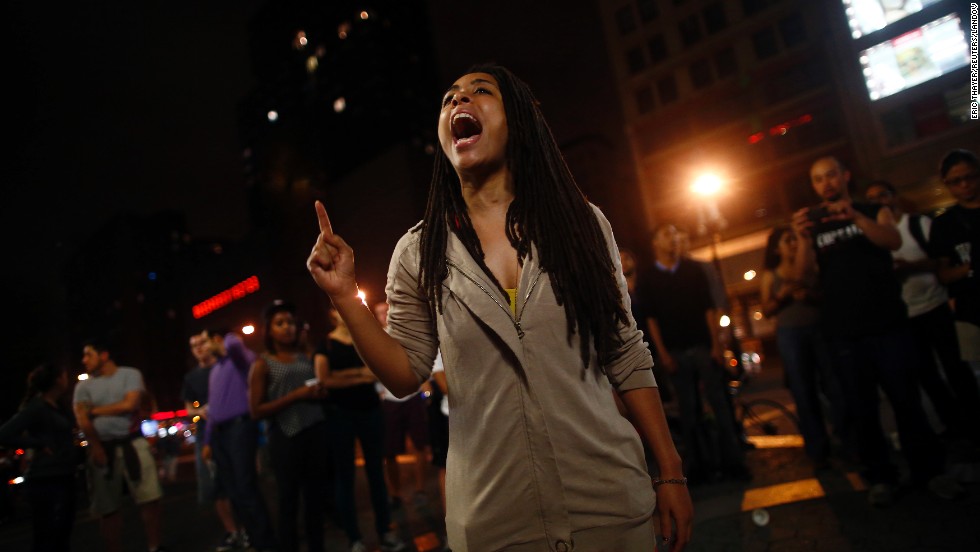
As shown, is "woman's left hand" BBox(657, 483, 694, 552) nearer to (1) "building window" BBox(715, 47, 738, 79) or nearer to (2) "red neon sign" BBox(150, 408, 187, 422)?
(2) "red neon sign" BBox(150, 408, 187, 422)

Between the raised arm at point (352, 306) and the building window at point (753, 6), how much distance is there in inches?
1584

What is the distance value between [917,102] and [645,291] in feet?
99.4

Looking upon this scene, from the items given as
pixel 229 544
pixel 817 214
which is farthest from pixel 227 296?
pixel 817 214

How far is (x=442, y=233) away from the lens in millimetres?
1661

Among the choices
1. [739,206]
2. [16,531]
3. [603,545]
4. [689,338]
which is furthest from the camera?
[739,206]

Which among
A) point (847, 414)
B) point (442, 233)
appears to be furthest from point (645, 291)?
point (442, 233)

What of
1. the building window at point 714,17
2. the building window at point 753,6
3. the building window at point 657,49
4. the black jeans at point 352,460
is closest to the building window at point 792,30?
the building window at point 753,6

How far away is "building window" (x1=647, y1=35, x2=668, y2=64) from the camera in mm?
38000

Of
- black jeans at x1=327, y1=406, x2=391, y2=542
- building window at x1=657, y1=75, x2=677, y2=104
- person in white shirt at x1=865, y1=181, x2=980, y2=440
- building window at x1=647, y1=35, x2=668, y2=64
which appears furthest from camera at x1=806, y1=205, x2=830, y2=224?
building window at x1=647, y1=35, x2=668, y2=64

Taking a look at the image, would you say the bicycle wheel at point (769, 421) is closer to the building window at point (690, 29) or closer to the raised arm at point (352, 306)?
the raised arm at point (352, 306)

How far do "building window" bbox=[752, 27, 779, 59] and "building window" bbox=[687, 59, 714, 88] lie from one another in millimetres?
2900

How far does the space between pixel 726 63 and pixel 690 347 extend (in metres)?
36.0

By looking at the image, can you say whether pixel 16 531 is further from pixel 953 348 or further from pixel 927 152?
pixel 927 152

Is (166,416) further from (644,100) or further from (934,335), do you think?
(934,335)
